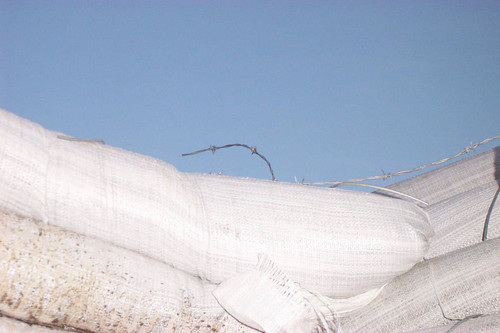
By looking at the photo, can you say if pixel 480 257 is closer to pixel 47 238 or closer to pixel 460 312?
pixel 460 312

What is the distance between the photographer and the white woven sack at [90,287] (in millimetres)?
1146

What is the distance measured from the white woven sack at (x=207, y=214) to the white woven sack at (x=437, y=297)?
0.18 ft

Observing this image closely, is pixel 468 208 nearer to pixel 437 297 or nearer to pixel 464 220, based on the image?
pixel 464 220

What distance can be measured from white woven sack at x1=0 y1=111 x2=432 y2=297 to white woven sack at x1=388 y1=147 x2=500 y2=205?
1.43 feet

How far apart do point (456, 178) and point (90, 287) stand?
4.41 feet

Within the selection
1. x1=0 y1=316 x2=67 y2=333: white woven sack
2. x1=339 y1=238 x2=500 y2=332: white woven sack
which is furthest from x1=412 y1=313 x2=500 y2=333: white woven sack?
x1=0 y1=316 x2=67 y2=333: white woven sack

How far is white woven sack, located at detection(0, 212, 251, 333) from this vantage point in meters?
1.15

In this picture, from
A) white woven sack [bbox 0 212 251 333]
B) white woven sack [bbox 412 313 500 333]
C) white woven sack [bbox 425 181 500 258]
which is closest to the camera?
white woven sack [bbox 0 212 251 333]

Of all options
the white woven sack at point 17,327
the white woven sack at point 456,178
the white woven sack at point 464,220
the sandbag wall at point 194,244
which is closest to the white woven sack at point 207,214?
the sandbag wall at point 194,244

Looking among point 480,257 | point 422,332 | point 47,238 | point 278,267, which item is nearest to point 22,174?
point 47,238

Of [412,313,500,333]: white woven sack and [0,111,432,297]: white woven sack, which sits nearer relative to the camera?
[0,111,432,297]: white woven sack

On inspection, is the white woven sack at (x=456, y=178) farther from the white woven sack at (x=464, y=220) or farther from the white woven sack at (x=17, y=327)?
the white woven sack at (x=17, y=327)

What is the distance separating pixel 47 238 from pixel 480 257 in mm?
1084

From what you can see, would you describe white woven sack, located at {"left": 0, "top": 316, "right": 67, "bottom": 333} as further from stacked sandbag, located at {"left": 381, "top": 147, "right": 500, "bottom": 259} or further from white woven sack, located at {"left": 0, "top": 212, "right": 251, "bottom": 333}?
stacked sandbag, located at {"left": 381, "top": 147, "right": 500, "bottom": 259}
